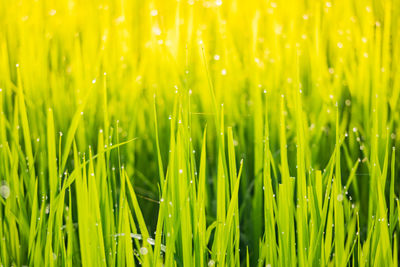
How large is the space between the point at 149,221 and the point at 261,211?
0.23m

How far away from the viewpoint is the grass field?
817 millimetres

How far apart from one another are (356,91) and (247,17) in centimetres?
39

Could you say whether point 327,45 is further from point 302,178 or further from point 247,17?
point 302,178

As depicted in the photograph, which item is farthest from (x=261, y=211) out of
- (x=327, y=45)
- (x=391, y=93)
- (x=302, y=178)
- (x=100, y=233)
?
(x=327, y=45)

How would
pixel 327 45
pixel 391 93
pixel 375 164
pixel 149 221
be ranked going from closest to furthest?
A: pixel 375 164
pixel 149 221
pixel 391 93
pixel 327 45

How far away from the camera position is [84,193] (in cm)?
80

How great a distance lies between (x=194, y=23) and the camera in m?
1.27

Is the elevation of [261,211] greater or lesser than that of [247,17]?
lesser

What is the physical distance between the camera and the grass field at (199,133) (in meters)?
0.82

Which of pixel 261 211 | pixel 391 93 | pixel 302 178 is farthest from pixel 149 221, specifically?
pixel 391 93

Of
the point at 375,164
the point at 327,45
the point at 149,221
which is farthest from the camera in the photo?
the point at 327,45

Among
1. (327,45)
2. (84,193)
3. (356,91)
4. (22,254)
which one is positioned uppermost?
(327,45)

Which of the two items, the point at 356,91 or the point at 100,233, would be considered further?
the point at 356,91

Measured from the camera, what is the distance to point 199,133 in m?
1.08
